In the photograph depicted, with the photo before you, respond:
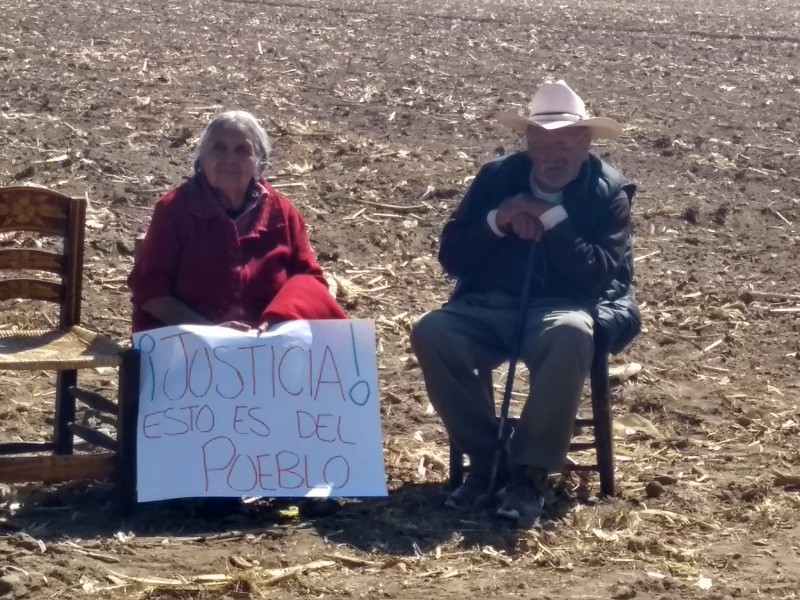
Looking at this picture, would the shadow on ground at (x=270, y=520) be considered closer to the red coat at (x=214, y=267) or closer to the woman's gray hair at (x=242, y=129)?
the red coat at (x=214, y=267)

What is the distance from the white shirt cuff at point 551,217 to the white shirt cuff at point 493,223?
21 cm

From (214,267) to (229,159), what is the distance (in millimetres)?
454

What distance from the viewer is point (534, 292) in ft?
19.9

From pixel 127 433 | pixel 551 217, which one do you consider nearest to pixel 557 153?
pixel 551 217

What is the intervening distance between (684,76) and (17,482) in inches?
534

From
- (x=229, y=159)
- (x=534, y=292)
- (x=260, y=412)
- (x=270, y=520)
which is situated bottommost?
(x=270, y=520)

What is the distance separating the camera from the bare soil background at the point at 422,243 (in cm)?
518

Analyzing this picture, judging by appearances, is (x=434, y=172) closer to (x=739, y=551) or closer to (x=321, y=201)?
(x=321, y=201)

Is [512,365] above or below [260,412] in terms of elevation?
above

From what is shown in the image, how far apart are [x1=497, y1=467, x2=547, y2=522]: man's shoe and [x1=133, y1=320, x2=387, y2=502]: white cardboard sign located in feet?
1.68

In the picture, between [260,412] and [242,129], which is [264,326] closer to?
[260,412]

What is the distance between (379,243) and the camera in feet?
32.3

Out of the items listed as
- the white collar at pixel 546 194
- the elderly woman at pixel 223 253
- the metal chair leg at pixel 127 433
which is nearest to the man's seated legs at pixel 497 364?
the white collar at pixel 546 194

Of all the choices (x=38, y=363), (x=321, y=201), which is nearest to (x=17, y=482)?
(x=38, y=363)
